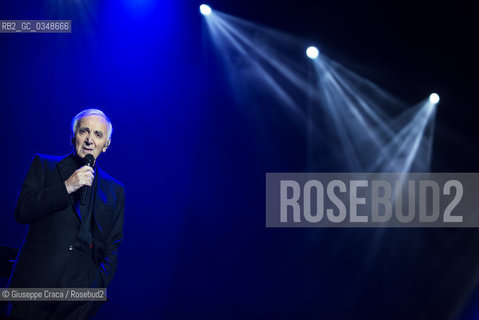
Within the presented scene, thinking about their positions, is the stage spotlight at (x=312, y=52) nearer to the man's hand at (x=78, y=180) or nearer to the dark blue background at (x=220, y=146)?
the dark blue background at (x=220, y=146)

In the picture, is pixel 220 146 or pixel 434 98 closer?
pixel 220 146

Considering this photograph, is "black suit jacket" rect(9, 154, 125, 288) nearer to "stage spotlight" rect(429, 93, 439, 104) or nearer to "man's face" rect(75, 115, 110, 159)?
"man's face" rect(75, 115, 110, 159)

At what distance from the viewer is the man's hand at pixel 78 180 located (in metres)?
1.95

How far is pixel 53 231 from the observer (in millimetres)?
2039

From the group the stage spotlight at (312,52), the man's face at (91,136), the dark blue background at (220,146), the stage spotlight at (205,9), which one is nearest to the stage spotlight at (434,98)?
the dark blue background at (220,146)

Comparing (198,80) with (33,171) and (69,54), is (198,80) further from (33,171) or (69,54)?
(33,171)

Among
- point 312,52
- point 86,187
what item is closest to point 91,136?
point 86,187

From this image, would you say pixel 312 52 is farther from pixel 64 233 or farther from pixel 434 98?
pixel 64 233

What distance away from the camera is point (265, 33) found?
4.80 meters

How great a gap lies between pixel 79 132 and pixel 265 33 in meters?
3.00

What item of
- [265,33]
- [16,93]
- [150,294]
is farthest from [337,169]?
[16,93]

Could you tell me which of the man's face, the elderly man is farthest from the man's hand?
the man's face

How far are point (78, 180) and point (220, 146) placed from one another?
2774mm

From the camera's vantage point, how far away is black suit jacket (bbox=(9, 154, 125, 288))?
6.41 ft
